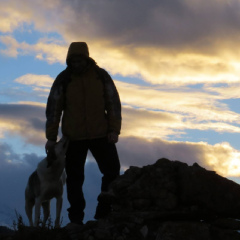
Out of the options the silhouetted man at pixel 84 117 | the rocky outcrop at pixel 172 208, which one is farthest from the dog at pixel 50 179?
the rocky outcrop at pixel 172 208

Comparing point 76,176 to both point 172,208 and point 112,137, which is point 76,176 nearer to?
point 112,137

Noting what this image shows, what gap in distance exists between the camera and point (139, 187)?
318 inches

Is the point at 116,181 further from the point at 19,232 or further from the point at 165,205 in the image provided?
the point at 19,232

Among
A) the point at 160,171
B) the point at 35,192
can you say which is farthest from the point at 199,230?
the point at 35,192

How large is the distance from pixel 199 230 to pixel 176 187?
88 centimetres

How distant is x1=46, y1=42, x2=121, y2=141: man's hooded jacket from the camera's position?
341 inches

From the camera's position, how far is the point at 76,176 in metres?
8.95

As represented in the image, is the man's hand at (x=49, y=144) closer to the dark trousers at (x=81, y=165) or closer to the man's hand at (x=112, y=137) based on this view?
the dark trousers at (x=81, y=165)

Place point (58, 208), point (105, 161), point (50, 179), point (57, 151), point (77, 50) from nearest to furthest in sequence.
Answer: point (77, 50) → point (105, 161) → point (57, 151) → point (50, 179) → point (58, 208)

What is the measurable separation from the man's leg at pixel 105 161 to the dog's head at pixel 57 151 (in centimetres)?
57

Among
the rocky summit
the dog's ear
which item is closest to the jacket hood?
the dog's ear

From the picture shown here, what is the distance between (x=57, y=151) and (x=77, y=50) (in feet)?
7.11

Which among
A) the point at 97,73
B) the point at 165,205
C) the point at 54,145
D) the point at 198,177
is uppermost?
the point at 97,73

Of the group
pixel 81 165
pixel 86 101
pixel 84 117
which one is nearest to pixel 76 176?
pixel 81 165
